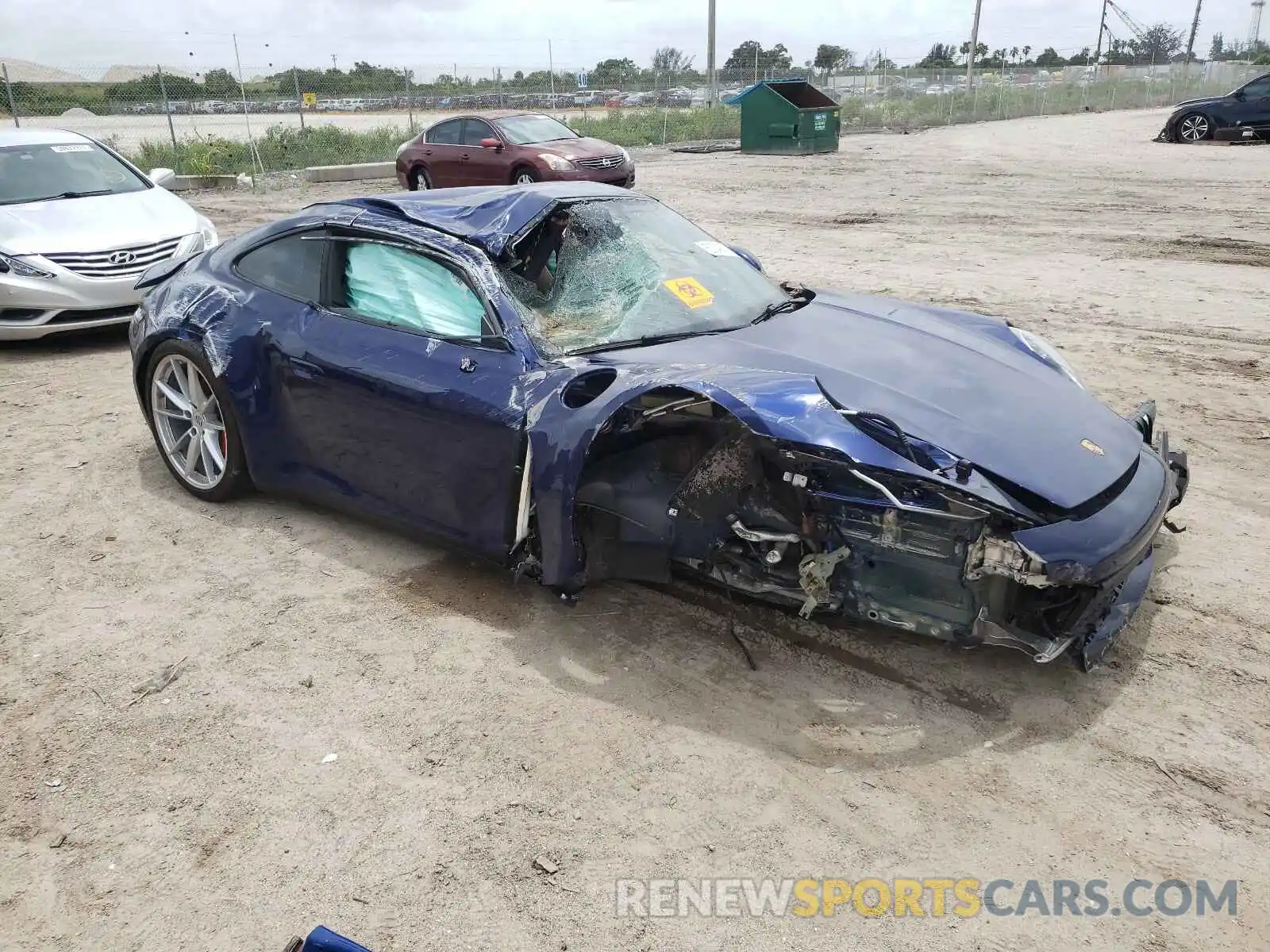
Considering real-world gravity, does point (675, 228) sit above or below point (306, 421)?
above

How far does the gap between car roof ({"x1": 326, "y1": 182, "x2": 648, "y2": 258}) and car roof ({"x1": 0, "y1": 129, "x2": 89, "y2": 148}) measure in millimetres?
5884

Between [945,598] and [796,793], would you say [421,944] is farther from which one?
[945,598]

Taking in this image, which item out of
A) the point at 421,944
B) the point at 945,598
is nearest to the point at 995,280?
the point at 945,598

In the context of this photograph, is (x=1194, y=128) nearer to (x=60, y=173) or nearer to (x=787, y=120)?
(x=787, y=120)

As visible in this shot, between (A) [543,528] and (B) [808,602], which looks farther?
(A) [543,528]

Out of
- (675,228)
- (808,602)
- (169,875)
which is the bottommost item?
(169,875)

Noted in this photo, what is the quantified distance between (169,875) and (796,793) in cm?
171

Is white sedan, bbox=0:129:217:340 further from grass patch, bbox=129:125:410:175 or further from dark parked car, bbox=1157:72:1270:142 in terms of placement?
dark parked car, bbox=1157:72:1270:142

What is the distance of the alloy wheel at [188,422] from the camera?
4707 mm

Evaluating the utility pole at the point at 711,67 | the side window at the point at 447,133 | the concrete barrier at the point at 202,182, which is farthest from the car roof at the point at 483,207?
the utility pole at the point at 711,67

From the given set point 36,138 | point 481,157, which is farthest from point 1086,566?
point 481,157

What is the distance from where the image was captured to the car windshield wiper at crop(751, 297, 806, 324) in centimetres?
418

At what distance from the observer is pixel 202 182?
19172mm

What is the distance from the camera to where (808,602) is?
3252mm
